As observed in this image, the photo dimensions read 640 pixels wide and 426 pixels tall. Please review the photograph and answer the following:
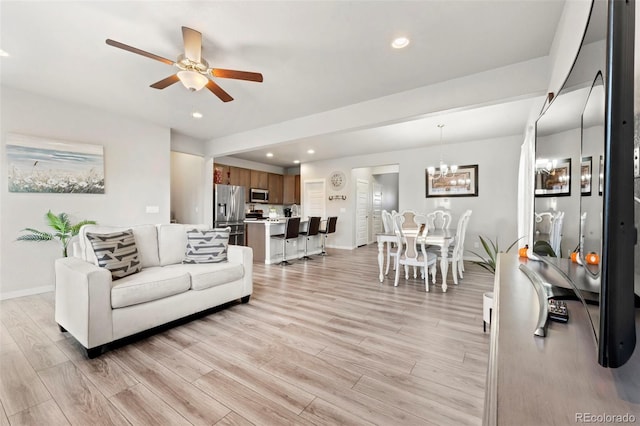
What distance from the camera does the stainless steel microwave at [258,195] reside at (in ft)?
25.6

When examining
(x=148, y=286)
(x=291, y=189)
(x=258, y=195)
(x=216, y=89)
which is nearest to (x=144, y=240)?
(x=148, y=286)

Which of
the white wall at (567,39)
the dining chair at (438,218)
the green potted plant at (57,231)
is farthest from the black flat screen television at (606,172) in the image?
the green potted plant at (57,231)

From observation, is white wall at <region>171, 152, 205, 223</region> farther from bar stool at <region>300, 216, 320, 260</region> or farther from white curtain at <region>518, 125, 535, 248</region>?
white curtain at <region>518, 125, 535, 248</region>

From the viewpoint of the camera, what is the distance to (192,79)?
2.48 m

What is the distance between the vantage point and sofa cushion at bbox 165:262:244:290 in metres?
2.60

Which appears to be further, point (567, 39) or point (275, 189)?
point (275, 189)

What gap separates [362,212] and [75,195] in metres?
6.36

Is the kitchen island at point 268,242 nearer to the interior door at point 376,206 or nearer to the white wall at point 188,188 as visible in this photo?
the white wall at point 188,188

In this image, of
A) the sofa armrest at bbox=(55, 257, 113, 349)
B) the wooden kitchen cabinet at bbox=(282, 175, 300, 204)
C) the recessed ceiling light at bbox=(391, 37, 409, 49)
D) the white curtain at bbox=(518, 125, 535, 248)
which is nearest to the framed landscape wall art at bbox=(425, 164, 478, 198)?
the white curtain at bbox=(518, 125, 535, 248)

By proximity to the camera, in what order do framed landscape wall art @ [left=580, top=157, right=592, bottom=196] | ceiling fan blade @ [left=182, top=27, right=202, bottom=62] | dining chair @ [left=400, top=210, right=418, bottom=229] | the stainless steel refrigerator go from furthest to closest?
the stainless steel refrigerator < dining chair @ [left=400, top=210, right=418, bottom=229] < ceiling fan blade @ [left=182, top=27, right=202, bottom=62] < framed landscape wall art @ [left=580, top=157, right=592, bottom=196]

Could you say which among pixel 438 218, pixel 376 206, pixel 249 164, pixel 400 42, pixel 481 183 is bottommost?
pixel 438 218

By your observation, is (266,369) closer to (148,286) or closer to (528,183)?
(148,286)

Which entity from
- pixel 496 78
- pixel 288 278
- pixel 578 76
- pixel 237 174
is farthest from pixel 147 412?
pixel 237 174

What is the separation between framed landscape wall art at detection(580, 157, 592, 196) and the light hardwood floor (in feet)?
Answer: 4.14
